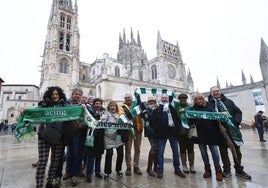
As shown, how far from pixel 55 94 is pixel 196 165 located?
394 cm

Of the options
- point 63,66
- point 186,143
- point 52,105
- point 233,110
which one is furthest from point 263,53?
point 63,66

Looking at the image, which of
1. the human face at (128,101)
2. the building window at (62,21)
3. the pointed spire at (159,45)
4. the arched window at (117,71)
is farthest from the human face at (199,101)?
the building window at (62,21)

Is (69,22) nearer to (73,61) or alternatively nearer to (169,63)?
(73,61)

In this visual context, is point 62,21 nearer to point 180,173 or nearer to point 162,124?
point 162,124

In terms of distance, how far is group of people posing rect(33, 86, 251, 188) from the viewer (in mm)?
3182

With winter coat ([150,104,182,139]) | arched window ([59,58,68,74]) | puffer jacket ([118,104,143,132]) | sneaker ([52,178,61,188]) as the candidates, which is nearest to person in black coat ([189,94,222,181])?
winter coat ([150,104,182,139])

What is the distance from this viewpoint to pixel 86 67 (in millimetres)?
46656

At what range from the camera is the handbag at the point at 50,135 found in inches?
107

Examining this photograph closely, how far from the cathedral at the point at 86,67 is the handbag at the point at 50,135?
A: 2370 centimetres

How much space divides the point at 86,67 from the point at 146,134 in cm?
4575

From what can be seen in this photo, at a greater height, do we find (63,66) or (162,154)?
(63,66)

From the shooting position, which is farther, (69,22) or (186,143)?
(69,22)

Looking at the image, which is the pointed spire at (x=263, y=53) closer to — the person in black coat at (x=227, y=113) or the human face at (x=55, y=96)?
the person in black coat at (x=227, y=113)

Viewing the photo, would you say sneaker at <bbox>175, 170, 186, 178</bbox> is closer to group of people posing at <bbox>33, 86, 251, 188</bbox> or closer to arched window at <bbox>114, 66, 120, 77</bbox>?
group of people posing at <bbox>33, 86, 251, 188</bbox>
